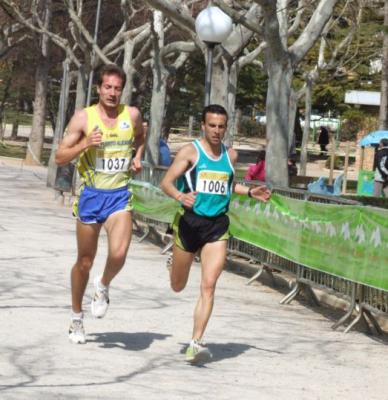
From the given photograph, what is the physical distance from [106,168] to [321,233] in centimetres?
402

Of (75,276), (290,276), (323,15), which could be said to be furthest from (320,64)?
(75,276)

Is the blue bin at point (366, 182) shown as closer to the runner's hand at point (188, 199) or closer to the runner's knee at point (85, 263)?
the runner's knee at point (85, 263)

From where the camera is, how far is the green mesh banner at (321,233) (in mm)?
11234

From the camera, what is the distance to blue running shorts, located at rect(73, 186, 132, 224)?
30.2 ft

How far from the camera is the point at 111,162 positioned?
9180 mm

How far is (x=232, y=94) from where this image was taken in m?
30.5

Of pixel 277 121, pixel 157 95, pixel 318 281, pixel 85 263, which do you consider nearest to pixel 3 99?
pixel 157 95

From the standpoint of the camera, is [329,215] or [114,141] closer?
[114,141]

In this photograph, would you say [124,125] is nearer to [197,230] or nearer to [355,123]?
[197,230]

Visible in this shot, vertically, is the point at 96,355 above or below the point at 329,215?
below

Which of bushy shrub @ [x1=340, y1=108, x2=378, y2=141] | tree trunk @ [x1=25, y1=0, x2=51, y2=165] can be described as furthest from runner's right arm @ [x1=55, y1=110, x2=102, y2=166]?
bushy shrub @ [x1=340, y1=108, x2=378, y2=141]

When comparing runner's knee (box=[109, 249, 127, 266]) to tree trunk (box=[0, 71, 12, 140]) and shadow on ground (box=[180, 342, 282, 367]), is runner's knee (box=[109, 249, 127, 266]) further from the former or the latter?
tree trunk (box=[0, 71, 12, 140])

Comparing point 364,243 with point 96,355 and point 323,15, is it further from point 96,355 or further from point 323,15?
point 323,15

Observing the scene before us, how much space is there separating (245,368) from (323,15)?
10.3 meters
